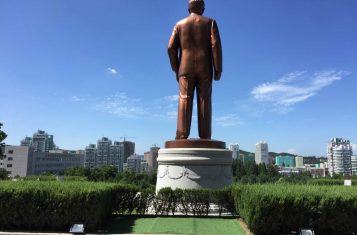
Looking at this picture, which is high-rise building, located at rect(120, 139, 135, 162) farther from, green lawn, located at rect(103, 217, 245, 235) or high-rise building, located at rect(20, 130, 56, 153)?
green lawn, located at rect(103, 217, 245, 235)

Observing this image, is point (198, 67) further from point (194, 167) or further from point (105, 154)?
point (105, 154)

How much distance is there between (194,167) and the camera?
1022 centimetres

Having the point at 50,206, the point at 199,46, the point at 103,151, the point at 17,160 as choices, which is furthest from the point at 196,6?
the point at 103,151

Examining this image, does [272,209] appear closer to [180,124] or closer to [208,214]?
[208,214]

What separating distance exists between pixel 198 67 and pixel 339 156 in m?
134

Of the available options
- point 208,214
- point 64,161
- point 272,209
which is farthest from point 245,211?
point 64,161

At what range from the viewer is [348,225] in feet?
20.9

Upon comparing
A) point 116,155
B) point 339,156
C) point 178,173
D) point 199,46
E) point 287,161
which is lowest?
point 178,173

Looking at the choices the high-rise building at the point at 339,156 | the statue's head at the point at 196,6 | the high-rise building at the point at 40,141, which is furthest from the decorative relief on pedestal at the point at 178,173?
the high-rise building at the point at 40,141

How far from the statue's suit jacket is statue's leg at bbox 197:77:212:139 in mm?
304

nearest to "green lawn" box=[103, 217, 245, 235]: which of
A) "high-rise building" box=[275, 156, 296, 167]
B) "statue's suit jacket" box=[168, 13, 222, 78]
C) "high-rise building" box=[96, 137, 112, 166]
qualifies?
"statue's suit jacket" box=[168, 13, 222, 78]

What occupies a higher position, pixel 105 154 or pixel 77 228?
pixel 105 154

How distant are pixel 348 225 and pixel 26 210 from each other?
610 centimetres

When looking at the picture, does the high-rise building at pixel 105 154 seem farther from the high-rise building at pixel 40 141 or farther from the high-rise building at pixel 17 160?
the high-rise building at pixel 40 141
